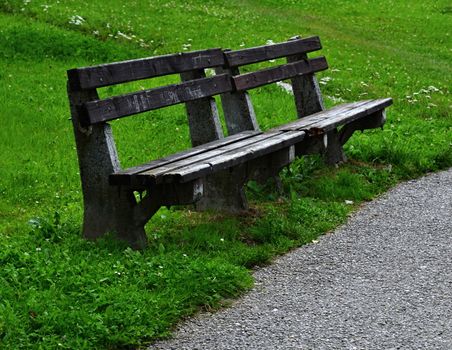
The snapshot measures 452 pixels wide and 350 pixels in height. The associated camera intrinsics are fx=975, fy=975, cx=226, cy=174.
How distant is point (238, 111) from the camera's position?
8.77 metres

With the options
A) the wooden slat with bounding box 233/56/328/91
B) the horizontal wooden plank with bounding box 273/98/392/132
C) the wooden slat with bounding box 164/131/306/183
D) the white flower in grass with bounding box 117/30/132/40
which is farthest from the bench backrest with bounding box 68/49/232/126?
the white flower in grass with bounding box 117/30/132/40

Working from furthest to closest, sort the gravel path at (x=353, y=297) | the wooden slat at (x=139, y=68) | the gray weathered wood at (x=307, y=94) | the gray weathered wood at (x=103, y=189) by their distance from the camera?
the gray weathered wood at (x=307, y=94)
the gray weathered wood at (x=103, y=189)
the wooden slat at (x=139, y=68)
the gravel path at (x=353, y=297)

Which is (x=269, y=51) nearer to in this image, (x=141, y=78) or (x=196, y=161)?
(x=141, y=78)

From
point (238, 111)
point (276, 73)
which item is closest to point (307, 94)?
point (276, 73)

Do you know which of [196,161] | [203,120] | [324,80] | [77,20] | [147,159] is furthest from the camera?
[77,20]

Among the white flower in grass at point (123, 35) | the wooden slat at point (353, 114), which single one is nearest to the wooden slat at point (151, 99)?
the wooden slat at point (353, 114)

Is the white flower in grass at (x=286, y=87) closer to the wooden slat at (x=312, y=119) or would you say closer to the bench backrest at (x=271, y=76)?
the bench backrest at (x=271, y=76)

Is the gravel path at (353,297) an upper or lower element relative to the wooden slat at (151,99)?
lower

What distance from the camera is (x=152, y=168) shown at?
6684 millimetres

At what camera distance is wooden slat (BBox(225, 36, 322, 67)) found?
28.0ft

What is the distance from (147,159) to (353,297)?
13.8ft

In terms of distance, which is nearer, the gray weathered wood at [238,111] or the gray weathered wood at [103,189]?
the gray weathered wood at [103,189]

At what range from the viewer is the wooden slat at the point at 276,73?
859 centimetres

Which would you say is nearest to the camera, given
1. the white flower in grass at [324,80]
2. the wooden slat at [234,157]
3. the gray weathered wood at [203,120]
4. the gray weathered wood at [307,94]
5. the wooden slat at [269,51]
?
the wooden slat at [234,157]
